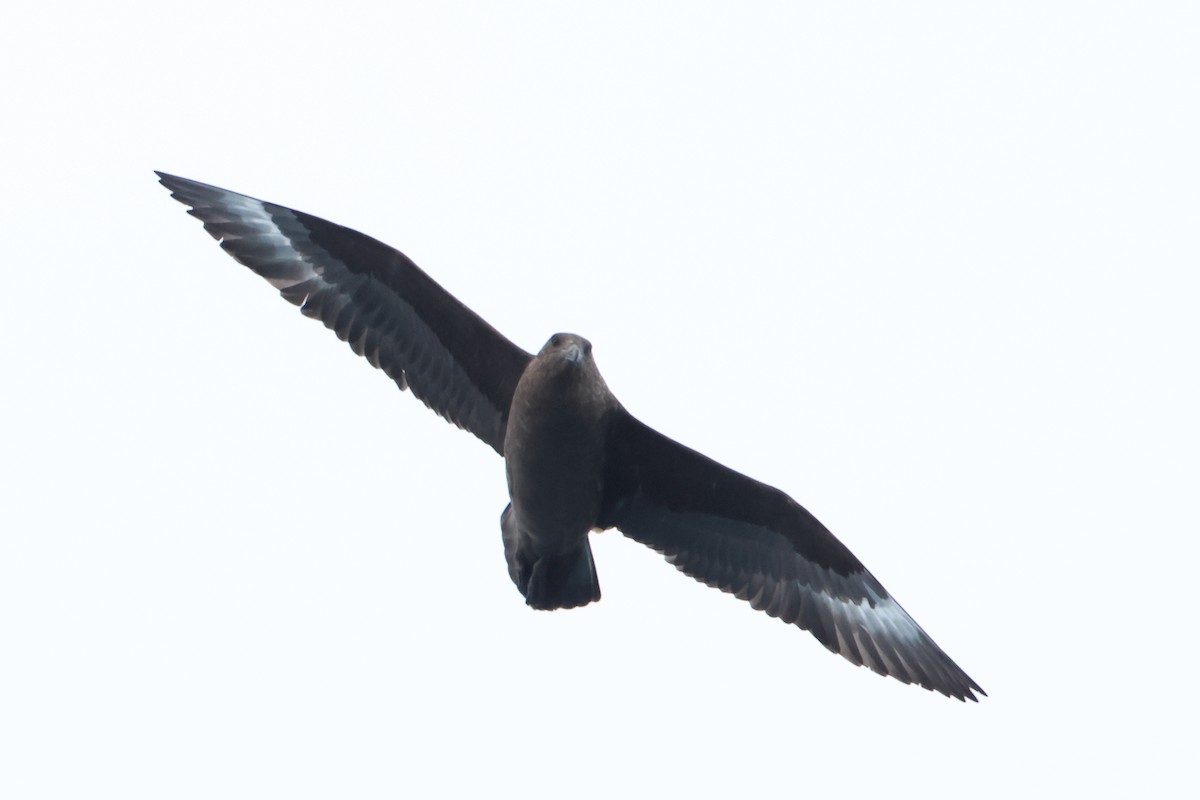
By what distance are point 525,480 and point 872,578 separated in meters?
2.15

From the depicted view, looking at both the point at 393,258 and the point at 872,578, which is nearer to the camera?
the point at 393,258

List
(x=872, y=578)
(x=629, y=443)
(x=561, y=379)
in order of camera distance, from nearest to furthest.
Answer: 1. (x=561, y=379)
2. (x=629, y=443)
3. (x=872, y=578)

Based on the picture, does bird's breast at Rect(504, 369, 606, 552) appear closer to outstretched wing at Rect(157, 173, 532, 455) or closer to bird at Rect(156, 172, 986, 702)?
bird at Rect(156, 172, 986, 702)

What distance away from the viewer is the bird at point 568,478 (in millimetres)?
8180

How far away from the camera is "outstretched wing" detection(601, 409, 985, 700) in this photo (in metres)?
8.45

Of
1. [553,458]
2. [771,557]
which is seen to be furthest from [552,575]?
[771,557]

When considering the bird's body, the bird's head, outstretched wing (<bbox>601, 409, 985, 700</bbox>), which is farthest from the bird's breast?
outstretched wing (<bbox>601, 409, 985, 700</bbox>)

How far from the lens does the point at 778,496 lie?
8430mm

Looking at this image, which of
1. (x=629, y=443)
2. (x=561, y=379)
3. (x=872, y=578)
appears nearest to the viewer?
(x=561, y=379)

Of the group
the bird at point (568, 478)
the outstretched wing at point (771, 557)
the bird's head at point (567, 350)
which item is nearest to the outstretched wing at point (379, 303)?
the bird at point (568, 478)

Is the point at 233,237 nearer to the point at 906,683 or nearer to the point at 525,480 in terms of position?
the point at 525,480

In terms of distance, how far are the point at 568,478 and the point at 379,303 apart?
1.40 metres

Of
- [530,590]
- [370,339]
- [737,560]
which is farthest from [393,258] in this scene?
[737,560]

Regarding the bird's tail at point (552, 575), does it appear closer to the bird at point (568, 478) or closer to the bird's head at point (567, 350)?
the bird at point (568, 478)
